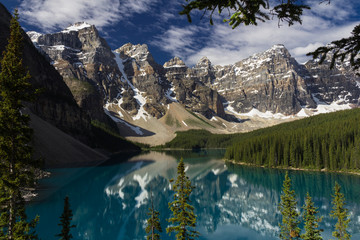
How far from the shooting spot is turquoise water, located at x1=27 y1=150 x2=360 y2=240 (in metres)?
32.8

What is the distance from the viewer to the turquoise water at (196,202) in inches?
1289

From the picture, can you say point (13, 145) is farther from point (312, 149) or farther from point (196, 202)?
point (312, 149)

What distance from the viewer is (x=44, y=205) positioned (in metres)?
38.4

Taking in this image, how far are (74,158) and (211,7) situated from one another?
9767 centimetres

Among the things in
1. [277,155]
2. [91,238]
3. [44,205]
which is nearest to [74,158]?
[44,205]

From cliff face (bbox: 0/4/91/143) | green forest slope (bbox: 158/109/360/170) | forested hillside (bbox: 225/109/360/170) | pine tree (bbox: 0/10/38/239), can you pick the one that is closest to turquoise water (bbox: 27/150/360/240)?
green forest slope (bbox: 158/109/360/170)

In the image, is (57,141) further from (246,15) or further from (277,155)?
(246,15)

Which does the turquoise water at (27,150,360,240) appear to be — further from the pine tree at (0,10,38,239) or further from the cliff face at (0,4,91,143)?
the cliff face at (0,4,91,143)

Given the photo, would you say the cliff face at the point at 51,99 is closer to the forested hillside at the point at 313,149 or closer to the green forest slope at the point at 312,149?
the forested hillside at the point at 313,149

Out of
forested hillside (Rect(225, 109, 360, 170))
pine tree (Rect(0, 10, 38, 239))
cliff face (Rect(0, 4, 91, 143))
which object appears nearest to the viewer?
pine tree (Rect(0, 10, 38, 239))

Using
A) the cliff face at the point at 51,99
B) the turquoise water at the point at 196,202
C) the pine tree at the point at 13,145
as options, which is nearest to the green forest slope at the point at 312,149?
the turquoise water at the point at 196,202

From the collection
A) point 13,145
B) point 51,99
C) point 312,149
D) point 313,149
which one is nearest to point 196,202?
point 13,145

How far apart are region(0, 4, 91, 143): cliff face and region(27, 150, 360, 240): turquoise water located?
64.6 meters

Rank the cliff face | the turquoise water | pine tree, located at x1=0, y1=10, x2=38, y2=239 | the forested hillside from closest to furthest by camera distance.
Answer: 1. pine tree, located at x1=0, y1=10, x2=38, y2=239
2. the turquoise water
3. the forested hillside
4. the cliff face
